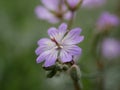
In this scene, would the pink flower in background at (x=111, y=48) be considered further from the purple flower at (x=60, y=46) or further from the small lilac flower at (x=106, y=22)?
the purple flower at (x=60, y=46)

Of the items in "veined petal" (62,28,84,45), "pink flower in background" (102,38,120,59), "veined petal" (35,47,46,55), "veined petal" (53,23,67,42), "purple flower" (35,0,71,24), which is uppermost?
"purple flower" (35,0,71,24)

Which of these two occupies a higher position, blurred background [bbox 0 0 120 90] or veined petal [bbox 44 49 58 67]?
blurred background [bbox 0 0 120 90]

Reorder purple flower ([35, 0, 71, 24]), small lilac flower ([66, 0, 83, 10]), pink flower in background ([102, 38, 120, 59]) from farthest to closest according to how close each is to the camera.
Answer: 1. pink flower in background ([102, 38, 120, 59])
2. purple flower ([35, 0, 71, 24])
3. small lilac flower ([66, 0, 83, 10])

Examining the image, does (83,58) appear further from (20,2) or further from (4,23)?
(20,2)

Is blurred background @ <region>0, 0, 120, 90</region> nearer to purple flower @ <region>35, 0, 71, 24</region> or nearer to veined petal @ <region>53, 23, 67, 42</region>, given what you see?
purple flower @ <region>35, 0, 71, 24</region>

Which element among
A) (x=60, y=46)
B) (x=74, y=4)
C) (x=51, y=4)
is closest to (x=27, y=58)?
(x=51, y=4)

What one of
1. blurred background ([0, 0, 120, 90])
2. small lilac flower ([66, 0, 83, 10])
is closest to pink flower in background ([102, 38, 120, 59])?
blurred background ([0, 0, 120, 90])

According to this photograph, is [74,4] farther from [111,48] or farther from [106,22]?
[111,48]
